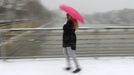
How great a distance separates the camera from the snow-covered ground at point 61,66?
837cm

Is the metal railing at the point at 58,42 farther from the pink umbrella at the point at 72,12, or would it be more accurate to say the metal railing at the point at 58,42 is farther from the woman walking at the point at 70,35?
the pink umbrella at the point at 72,12

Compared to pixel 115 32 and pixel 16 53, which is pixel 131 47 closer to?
pixel 115 32

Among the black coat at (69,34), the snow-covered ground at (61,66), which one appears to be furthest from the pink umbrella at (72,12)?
the snow-covered ground at (61,66)

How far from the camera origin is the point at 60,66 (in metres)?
9.01

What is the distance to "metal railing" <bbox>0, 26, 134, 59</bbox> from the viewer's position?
9.91 metres

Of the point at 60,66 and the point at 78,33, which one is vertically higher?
the point at 78,33

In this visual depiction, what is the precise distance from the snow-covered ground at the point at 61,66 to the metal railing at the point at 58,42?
0.90 ft

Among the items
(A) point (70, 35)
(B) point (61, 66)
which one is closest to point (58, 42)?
(B) point (61, 66)

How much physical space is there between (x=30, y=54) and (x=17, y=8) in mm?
19633

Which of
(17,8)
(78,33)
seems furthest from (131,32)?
(17,8)

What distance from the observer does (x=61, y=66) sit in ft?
29.6

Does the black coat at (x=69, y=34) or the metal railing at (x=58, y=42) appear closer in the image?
the black coat at (x=69, y=34)

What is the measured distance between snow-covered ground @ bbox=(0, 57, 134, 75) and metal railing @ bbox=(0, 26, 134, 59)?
28 centimetres

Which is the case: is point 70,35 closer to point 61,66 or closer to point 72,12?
point 72,12
